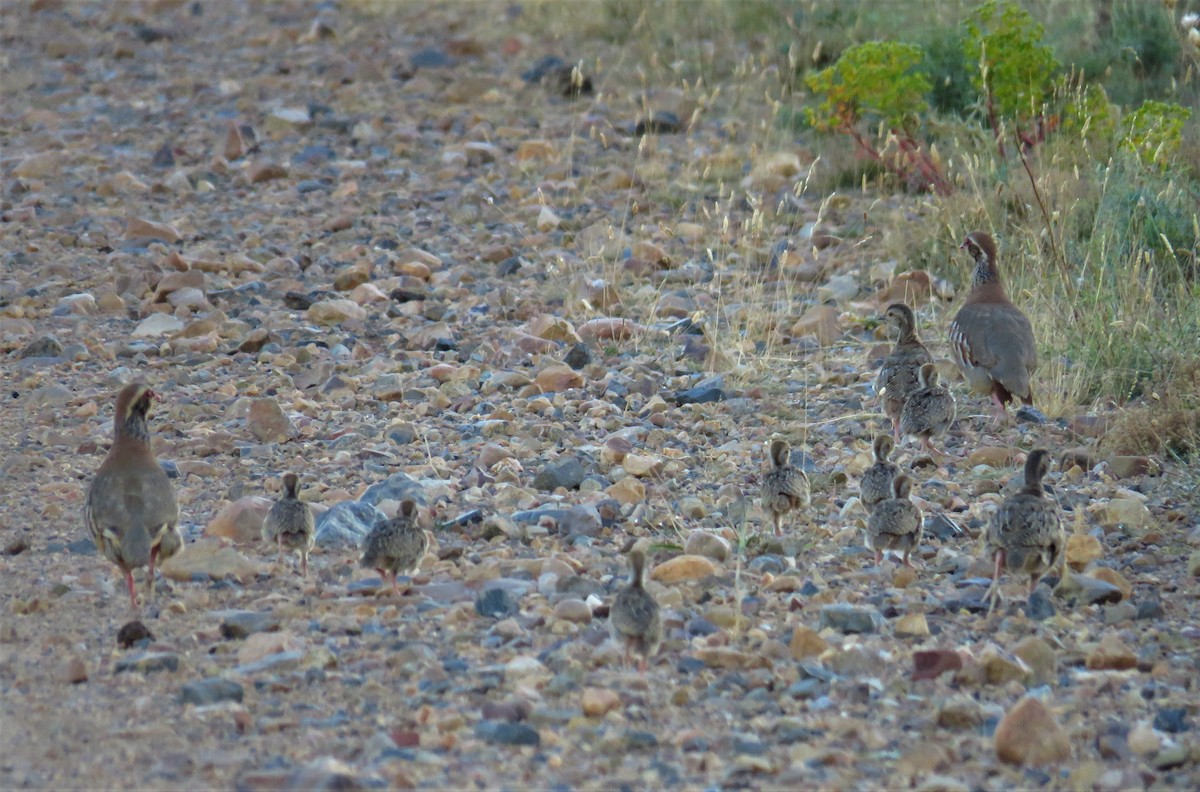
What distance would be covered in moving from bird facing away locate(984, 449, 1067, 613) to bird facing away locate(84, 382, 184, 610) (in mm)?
3572

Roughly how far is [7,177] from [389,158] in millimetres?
3599

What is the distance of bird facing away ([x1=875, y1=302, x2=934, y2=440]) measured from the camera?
8852 millimetres

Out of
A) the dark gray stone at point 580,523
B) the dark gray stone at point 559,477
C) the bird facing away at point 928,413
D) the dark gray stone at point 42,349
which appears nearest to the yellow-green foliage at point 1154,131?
the bird facing away at point 928,413

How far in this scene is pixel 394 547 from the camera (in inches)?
260

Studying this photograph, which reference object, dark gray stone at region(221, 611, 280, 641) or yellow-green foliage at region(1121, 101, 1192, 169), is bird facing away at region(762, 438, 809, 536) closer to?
dark gray stone at region(221, 611, 280, 641)

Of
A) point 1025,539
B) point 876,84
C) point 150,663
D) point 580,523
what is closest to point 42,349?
point 580,523

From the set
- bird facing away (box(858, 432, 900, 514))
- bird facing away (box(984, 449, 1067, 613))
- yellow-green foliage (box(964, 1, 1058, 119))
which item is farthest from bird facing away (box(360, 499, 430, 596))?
yellow-green foliage (box(964, 1, 1058, 119))

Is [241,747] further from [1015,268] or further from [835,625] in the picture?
[1015,268]

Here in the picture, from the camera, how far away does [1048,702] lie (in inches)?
221

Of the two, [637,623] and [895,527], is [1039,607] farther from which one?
[637,623]

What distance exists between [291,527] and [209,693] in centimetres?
137

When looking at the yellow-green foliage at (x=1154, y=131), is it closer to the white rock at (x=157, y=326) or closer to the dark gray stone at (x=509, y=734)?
the dark gray stone at (x=509, y=734)

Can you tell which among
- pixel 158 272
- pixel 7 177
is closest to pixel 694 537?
pixel 158 272

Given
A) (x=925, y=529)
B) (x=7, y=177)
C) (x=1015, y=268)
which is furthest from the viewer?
(x=7, y=177)
